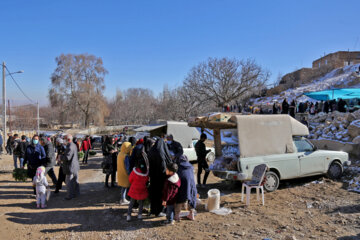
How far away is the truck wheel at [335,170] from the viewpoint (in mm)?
8805

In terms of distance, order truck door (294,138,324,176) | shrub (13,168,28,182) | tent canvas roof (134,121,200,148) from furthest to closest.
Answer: tent canvas roof (134,121,200,148) < shrub (13,168,28,182) < truck door (294,138,324,176)

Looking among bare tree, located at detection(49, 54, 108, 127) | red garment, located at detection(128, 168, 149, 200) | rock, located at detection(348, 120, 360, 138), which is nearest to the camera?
red garment, located at detection(128, 168, 149, 200)

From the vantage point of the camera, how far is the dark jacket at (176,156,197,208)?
527 centimetres

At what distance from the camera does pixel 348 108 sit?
1956 centimetres

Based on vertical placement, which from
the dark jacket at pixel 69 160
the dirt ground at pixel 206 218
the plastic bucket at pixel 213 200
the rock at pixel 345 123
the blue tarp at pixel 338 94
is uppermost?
the blue tarp at pixel 338 94

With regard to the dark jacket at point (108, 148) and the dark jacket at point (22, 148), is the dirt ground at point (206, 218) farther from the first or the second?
the dark jacket at point (22, 148)

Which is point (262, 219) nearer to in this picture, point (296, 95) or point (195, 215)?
point (195, 215)

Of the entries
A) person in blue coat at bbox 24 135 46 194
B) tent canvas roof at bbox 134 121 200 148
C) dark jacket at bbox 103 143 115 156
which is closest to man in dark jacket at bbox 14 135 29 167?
person in blue coat at bbox 24 135 46 194

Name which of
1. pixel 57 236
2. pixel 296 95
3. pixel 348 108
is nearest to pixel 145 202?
pixel 57 236

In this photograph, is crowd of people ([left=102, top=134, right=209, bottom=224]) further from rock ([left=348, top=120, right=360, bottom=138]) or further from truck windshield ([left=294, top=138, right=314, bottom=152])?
rock ([left=348, top=120, right=360, bottom=138])

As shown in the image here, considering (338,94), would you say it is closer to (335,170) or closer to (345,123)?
(345,123)

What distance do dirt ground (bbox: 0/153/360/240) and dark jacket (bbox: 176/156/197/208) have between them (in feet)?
1.78

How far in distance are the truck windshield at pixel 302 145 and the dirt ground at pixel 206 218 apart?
117 centimetres

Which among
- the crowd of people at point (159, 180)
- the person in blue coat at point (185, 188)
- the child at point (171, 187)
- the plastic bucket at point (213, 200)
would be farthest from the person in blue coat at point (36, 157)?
the plastic bucket at point (213, 200)
